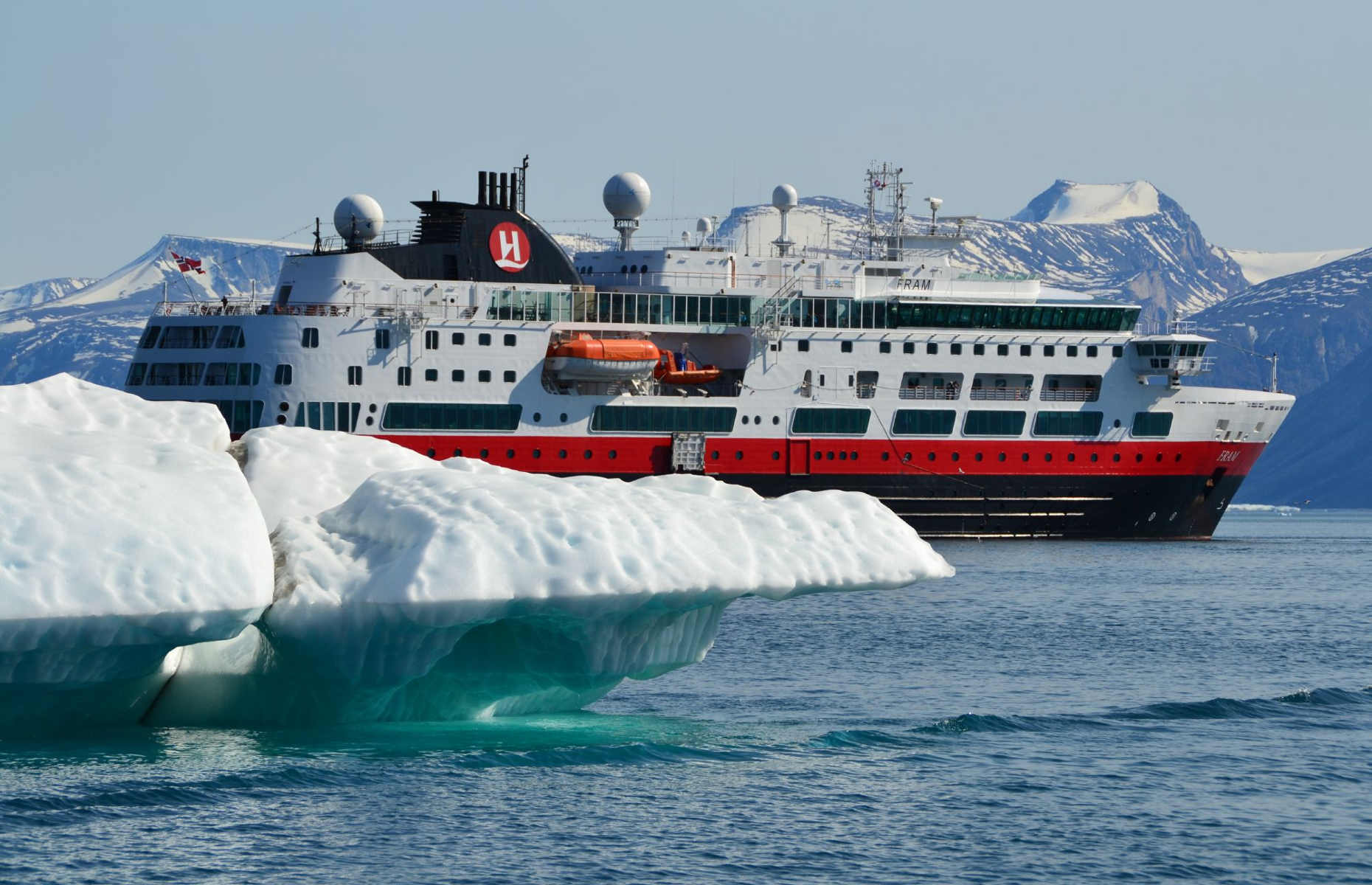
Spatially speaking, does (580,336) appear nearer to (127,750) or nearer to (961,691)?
(961,691)

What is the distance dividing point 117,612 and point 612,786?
5582 millimetres

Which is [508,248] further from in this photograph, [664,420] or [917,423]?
[917,423]

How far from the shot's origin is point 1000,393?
6525 cm

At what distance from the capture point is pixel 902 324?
65.3 meters

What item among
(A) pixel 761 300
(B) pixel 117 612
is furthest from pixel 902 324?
(B) pixel 117 612

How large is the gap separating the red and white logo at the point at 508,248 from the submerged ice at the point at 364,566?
3791 cm

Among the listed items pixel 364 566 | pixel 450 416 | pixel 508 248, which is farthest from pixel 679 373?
pixel 364 566

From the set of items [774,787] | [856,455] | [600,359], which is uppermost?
[600,359]

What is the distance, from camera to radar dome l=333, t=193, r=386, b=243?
6309cm

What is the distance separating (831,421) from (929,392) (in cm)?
360

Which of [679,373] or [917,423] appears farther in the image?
[917,423]

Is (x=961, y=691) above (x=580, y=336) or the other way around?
the other way around

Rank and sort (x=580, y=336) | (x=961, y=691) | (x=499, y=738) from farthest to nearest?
(x=580, y=336), (x=961, y=691), (x=499, y=738)

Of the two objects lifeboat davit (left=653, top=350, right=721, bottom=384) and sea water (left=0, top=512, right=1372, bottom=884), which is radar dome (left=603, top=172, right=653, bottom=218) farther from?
sea water (left=0, top=512, right=1372, bottom=884)
